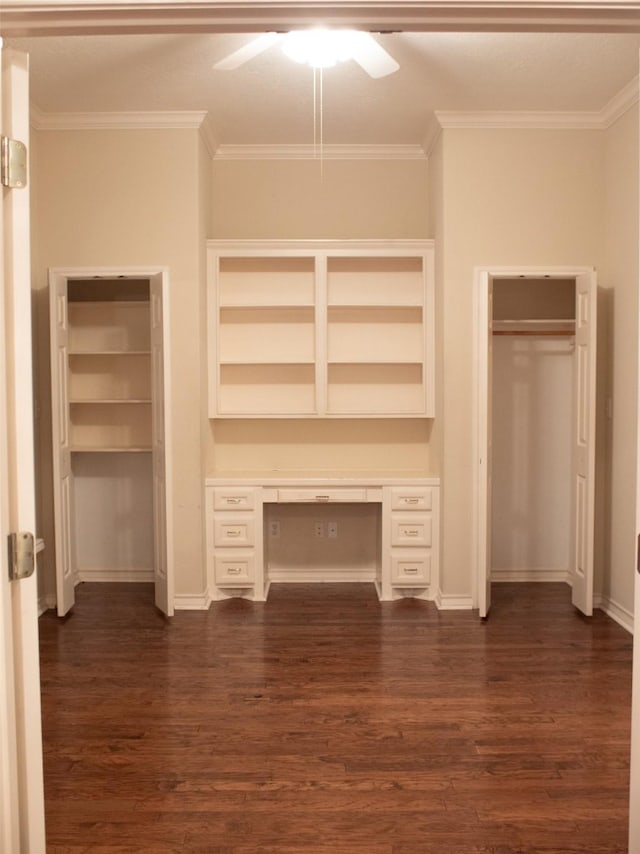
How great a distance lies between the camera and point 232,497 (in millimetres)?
4797

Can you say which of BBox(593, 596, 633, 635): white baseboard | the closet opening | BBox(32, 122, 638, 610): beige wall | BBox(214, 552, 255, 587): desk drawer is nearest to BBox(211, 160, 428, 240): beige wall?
BBox(32, 122, 638, 610): beige wall

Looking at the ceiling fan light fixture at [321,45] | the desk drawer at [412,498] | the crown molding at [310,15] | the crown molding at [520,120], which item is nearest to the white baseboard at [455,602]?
the desk drawer at [412,498]

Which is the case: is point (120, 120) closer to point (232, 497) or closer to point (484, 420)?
point (232, 497)

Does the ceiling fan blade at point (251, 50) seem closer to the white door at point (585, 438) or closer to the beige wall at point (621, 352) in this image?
the beige wall at point (621, 352)

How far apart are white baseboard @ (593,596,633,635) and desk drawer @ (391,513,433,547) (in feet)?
3.85

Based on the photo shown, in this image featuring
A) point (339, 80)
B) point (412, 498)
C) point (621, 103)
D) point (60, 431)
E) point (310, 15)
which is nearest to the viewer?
point (310, 15)

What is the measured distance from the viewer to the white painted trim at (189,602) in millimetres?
4695

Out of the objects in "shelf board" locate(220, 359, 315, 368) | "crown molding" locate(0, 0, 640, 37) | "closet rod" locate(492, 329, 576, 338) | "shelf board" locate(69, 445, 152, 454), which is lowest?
"shelf board" locate(69, 445, 152, 454)

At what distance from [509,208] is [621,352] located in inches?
45.3

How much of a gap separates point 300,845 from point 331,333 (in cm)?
347

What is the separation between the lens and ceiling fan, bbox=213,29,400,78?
296 centimetres

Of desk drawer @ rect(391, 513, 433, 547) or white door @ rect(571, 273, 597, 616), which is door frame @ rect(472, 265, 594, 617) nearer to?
white door @ rect(571, 273, 597, 616)

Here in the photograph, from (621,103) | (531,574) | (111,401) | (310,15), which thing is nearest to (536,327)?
(621,103)

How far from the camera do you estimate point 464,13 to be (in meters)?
1.42
